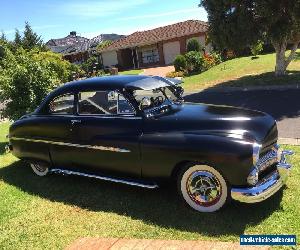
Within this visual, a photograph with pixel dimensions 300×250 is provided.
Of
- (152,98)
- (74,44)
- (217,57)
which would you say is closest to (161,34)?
(217,57)

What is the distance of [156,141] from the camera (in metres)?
5.69

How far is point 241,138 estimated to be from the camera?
5125 mm

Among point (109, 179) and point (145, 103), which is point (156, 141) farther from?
point (109, 179)

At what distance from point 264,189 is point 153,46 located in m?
38.9

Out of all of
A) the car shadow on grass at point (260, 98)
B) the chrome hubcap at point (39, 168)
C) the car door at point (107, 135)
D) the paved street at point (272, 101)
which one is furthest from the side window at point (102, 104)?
the car shadow on grass at point (260, 98)

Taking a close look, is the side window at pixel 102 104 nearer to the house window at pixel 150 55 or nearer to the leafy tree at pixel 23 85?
the leafy tree at pixel 23 85

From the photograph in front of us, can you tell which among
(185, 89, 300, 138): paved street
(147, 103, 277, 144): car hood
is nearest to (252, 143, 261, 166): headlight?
(147, 103, 277, 144): car hood

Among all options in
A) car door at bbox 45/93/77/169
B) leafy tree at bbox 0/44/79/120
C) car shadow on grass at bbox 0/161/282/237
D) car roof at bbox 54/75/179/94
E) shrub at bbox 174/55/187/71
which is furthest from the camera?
shrub at bbox 174/55/187/71

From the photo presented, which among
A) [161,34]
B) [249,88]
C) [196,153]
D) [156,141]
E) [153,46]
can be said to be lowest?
[249,88]

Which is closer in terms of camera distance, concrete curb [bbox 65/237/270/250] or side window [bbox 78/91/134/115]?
concrete curb [bbox 65/237/270/250]

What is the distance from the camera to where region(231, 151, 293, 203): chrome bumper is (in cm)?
496

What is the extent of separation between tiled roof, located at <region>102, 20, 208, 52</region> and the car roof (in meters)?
33.1

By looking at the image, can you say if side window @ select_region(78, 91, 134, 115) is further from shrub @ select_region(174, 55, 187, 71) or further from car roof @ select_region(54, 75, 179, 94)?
shrub @ select_region(174, 55, 187, 71)

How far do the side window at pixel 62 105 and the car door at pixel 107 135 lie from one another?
200 millimetres
